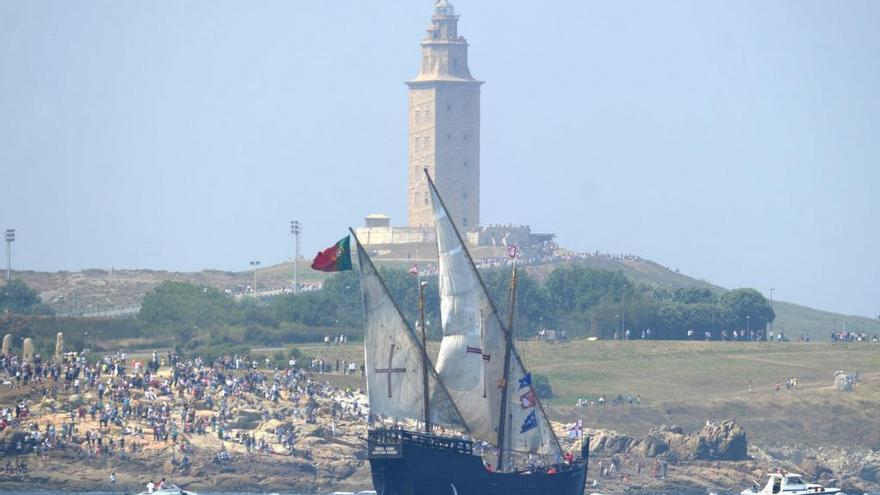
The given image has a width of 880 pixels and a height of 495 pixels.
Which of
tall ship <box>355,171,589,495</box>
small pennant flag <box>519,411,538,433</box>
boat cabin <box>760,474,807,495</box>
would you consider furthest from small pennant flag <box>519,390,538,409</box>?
boat cabin <box>760,474,807,495</box>

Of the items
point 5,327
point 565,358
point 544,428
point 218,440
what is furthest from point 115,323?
point 544,428

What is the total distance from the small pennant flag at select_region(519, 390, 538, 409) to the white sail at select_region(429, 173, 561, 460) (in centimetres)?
9

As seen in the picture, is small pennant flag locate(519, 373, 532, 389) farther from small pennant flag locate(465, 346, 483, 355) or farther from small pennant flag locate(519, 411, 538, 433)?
small pennant flag locate(465, 346, 483, 355)

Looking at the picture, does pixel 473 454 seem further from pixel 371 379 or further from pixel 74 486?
pixel 74 486

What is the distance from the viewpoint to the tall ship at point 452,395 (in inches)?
4323

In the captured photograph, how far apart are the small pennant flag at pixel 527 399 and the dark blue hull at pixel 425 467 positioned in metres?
4.39

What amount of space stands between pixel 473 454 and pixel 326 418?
106 ft

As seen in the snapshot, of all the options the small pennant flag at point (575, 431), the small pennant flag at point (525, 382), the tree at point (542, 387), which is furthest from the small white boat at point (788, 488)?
the tree at point (542, 387)

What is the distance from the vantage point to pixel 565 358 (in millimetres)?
183625

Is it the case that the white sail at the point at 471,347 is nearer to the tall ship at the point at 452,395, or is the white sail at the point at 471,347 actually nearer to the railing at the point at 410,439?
the tall ship at the point at 452,395

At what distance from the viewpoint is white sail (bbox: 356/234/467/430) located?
110688 millimetres

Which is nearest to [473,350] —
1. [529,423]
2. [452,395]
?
[452,395]

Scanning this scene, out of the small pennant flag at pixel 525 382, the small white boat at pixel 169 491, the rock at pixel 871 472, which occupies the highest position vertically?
the small pennant flag at pixel 525 382

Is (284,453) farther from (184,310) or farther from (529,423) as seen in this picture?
(184,310)
